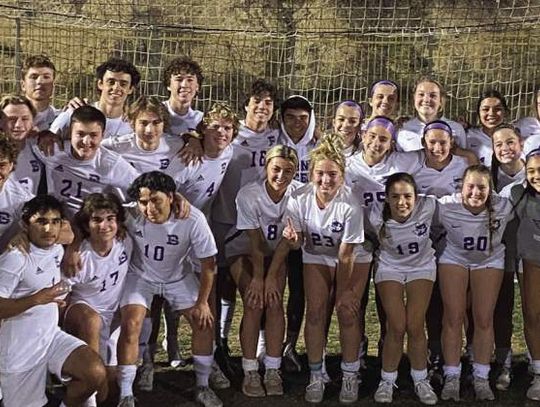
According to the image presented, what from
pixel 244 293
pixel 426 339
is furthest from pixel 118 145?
pixel 426 339

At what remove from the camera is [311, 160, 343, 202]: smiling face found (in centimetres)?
503

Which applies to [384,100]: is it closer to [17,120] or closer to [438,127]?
[438,127]

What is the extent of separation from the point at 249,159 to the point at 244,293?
912 mm

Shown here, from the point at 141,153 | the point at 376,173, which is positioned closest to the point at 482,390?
the point at 376,173

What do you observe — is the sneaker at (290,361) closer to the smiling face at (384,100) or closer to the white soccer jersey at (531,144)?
the smiling face at (384,100)

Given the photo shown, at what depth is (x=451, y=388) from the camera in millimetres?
5172

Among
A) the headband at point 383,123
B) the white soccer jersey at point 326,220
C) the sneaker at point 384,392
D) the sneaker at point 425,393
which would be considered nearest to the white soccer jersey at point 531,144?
the headband at point 383,123

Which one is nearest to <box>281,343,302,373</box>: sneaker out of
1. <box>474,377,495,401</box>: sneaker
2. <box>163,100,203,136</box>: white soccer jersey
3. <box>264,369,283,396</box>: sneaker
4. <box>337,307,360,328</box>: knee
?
<box>264,369,283,396</box>: sneaker

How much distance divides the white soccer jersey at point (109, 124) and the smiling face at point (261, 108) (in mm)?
773

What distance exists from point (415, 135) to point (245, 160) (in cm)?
112

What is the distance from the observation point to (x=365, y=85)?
13.0 metres

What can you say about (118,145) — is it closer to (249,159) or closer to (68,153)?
(68,153)

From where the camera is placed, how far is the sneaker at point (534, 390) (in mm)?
5184

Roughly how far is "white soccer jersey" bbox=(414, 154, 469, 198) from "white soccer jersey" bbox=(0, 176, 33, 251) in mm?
2323
